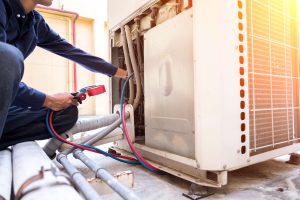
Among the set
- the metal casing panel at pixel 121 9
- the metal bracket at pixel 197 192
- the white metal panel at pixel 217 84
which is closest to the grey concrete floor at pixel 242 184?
the metal bracket at pixel 197 192

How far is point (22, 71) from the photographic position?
2.77ft

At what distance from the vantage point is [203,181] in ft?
3.18

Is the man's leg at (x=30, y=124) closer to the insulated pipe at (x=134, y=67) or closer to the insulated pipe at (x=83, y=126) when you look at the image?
the insulated pipe at (x=83, y=126)

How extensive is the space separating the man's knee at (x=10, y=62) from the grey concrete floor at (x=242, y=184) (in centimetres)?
59

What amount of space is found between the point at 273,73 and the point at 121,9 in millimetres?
1016

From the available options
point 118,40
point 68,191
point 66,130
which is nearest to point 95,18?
point 118,40

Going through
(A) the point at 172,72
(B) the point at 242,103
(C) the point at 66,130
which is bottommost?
(C) the point at 66,130

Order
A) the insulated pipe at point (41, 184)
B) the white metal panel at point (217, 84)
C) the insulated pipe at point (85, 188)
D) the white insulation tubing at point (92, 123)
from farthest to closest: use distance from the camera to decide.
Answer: the white insulation tubing at point (92, 123) < the white metal panel at point (217, 84) < the insulated pipe at point (85, 188) < the insulated pipe at point (41, 184)

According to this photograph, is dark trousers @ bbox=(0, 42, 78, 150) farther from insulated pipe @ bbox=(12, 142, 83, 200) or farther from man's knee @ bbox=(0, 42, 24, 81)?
insulated pipe @ bbox=(12, 142, 83, 200)

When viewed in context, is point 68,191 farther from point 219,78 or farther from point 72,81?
point 72,81

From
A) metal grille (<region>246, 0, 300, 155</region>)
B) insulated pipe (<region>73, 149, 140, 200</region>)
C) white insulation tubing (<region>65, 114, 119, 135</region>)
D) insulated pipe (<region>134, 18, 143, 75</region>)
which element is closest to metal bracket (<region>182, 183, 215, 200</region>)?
metal grille (<region>246, 0, 300, 155</region>)

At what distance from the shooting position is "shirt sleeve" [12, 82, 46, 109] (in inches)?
41.3

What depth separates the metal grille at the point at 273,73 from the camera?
1037mm

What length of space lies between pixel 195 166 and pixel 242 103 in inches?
12.8
